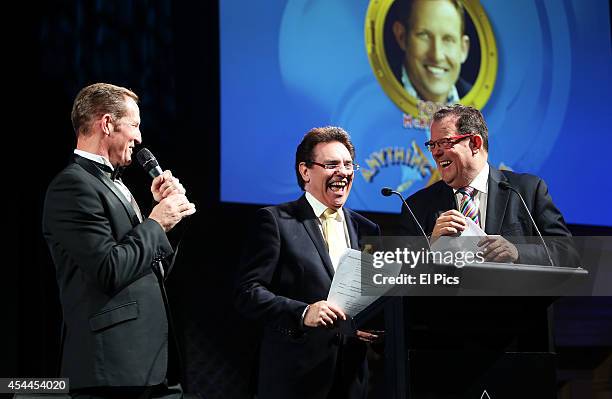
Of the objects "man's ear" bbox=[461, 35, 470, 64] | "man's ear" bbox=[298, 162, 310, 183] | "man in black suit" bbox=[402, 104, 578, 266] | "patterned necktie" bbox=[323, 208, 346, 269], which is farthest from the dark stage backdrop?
"man in black suit" bbox=[402, 104, 578, 266]

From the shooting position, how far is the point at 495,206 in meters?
2.69

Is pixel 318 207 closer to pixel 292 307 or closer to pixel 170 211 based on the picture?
pixel 292 307

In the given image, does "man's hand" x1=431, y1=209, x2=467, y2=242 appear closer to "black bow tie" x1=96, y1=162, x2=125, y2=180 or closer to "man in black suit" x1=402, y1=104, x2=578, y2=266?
"man in black suit" x1=402, y1=104, x2=578, y2=266

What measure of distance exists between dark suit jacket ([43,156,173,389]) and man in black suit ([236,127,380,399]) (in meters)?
0.49

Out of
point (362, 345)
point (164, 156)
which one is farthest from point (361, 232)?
point (164, 156)

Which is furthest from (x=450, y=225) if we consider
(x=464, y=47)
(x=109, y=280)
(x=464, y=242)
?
(x=464, y=47)

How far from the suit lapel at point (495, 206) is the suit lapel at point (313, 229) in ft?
1.74

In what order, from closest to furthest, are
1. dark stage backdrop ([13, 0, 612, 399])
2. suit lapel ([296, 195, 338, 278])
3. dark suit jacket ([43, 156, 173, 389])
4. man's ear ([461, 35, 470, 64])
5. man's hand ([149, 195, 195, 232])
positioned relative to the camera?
1. dark suit jacket ([43, 156, 173, 389])
2. man's hand ([149, 195, 195, 232])
3. suit lapel ([296, 195, 338, 278])
4. dark stage backdrop ([13, 0, 612, 399])
5. man's ear ([461, 35, 470, 64])

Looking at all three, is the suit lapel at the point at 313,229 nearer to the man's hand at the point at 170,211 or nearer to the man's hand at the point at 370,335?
the man's hand at the point at 370,335

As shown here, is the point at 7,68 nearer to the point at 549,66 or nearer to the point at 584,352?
the point at 549,66

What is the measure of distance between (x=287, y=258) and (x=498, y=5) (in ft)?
8.67

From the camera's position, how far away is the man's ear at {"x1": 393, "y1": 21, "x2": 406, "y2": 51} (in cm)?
445

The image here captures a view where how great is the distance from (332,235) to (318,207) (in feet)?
0.36

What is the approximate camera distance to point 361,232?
2918 millimetres
